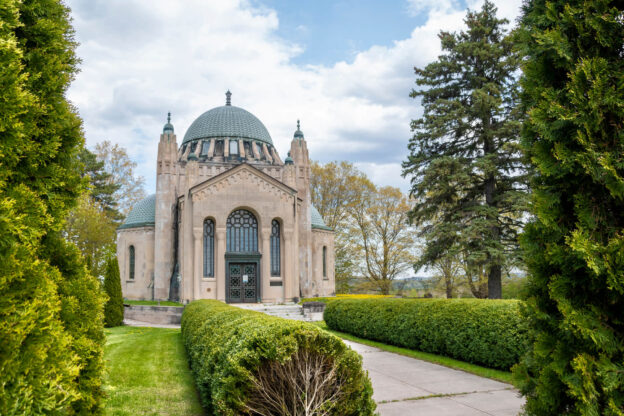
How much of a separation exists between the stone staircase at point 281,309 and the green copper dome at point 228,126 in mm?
15147

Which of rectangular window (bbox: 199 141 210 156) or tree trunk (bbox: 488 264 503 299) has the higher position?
rectangular window (bbox: 199 141 210 156)

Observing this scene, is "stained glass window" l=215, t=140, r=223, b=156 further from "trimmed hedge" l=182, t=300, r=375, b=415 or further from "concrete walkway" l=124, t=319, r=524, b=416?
"trimmed hedge" l=182, t=300, r=375, b=415

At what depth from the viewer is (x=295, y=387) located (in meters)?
5.09

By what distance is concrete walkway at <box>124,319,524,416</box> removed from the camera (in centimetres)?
677

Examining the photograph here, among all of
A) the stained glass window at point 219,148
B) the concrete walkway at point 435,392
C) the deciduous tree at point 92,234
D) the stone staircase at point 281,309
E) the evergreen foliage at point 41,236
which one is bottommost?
the stone staircase at point 281,309

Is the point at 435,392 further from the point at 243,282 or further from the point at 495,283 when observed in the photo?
the point at 243,282

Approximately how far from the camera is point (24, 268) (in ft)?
11.0

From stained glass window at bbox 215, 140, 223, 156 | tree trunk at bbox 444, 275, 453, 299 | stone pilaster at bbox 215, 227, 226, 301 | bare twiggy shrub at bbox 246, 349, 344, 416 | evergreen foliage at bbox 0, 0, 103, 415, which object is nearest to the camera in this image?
evergreen foliage at bbox 0, 0, 103, 415

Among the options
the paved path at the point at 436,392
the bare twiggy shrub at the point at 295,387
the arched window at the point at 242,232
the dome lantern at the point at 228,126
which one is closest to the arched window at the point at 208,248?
the arched window at the point at 242,232

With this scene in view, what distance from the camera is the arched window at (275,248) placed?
99.0 ft

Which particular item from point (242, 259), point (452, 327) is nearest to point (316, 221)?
point (242, 259)

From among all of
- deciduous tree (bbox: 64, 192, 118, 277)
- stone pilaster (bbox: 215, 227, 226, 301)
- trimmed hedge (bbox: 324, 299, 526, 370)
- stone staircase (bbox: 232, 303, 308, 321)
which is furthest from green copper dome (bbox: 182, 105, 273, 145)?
trimmed hedge (bbox: 324, 299, 526, 370)

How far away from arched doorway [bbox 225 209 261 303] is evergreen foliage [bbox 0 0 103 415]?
2443 cm

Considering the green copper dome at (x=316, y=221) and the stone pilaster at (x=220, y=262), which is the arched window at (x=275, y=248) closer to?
the stone pilaster at (x=220, y=262)
